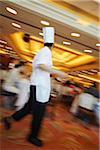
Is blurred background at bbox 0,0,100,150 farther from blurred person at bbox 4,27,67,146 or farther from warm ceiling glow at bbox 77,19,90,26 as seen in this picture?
blurred person at bbox 4,27,67,146

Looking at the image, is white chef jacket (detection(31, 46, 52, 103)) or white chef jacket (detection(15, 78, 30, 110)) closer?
white chef jacket (detection(31, 46, 52, 103))

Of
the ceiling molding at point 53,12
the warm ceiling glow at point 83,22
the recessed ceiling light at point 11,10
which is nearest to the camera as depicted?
the ceiling molding at point 53,12

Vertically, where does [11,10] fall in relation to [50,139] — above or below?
above

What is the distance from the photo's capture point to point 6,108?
4.46 metres

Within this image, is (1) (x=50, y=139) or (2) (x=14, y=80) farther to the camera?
(2) (x=14, y=80)

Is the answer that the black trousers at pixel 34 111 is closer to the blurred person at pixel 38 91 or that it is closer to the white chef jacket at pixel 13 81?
the blurred person at pixel 38 91

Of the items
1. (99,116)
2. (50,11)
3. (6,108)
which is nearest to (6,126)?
(99,116)

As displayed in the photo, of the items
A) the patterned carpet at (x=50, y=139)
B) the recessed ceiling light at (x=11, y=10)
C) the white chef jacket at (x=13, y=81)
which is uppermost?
the recessed ceiling light at (x=11, y=10)

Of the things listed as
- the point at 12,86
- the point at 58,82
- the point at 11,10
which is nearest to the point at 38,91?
the point at 12,86

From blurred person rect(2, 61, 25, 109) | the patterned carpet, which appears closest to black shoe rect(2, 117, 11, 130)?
the patterned carpet

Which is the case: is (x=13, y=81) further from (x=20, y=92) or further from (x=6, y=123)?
(x=6, y=123)

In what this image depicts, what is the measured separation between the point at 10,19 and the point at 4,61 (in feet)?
3.80

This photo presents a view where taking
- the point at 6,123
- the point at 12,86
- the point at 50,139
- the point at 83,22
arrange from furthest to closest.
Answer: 1. the point at 83,22
2. the point at 12,86
3. the point at 50,139
4. the point at 6,123

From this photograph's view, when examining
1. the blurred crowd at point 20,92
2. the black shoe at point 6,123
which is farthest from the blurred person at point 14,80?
the black shoe at point 6,123
